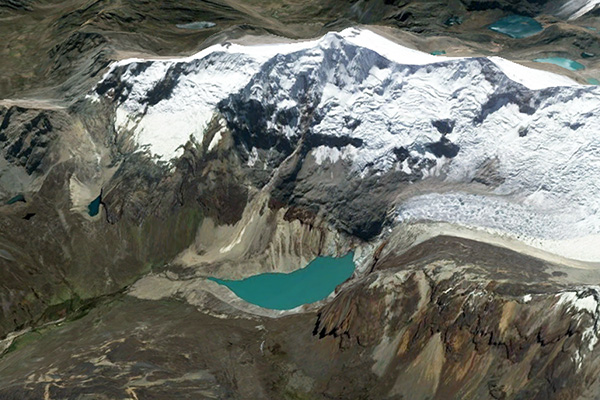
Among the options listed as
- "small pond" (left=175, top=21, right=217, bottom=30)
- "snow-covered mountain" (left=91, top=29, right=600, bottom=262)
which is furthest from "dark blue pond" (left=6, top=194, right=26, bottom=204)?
"small pond" (left=175, top=21, right=217, bottom=30)

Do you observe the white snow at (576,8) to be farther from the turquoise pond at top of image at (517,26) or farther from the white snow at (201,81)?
the white snow at (201,81)

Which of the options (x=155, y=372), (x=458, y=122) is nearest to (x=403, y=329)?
(x=155, y=372)

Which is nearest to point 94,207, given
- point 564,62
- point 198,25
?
point 198,25

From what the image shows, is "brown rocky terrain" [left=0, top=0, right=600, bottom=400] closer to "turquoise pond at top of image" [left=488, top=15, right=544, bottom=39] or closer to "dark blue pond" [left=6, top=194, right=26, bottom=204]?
"dark blue pond" [left=6, top=194, right=26, bottom=204]

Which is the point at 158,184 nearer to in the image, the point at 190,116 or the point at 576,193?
the point at 190,116

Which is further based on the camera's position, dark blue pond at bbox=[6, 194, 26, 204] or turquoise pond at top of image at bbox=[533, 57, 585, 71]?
turquoise pond at top of image at bbox=[533, 57, 585, 71]

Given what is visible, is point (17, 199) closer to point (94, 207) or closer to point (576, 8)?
point (94, 207)
